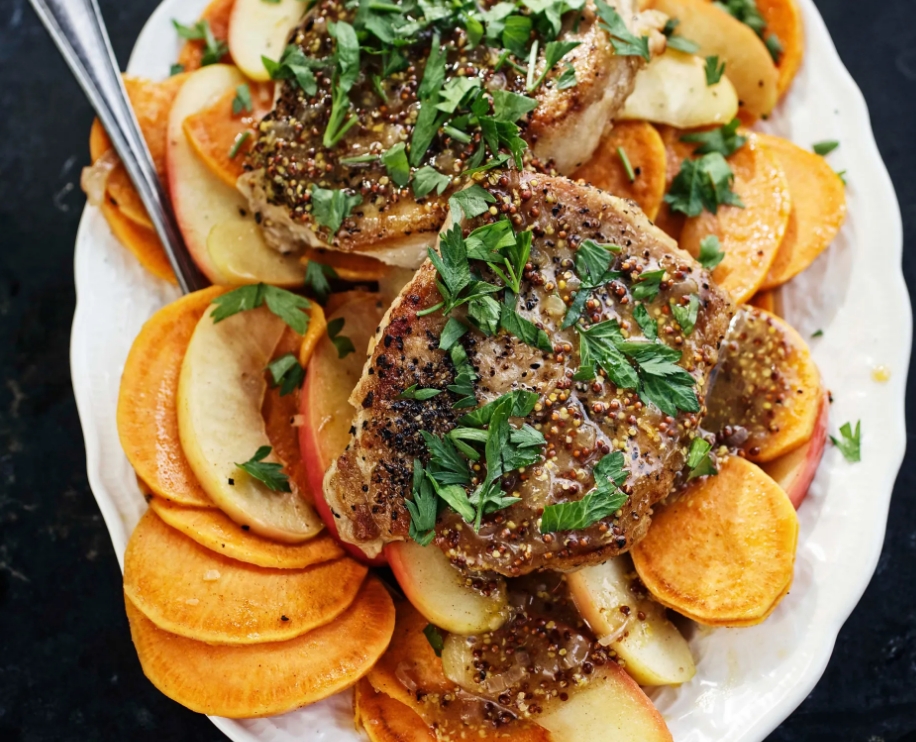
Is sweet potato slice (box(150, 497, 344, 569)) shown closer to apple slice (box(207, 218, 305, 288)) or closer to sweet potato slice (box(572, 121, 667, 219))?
apple slice (box(207, 218, 305, 288))

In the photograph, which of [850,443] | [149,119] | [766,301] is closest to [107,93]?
[149,119]

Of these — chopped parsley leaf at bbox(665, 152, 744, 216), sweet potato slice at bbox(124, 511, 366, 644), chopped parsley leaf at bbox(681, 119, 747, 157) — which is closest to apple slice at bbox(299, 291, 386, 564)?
sweet potato slice at bbox(124, 511, 366, 644)

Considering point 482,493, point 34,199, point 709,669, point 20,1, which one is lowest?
point 709,669

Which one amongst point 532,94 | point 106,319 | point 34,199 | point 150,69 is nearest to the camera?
point 532,94

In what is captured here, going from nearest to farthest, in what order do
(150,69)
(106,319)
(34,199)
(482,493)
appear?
(482,493), (106,319), (150,69), (34,199)

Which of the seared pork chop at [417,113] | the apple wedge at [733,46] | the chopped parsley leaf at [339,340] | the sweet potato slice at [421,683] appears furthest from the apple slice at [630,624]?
the apple wedge at [733,46]

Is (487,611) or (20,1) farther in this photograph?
(20,1)

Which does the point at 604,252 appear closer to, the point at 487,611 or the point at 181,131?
the point at 487,611

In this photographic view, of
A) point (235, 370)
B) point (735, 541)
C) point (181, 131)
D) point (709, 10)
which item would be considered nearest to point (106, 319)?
point (235, 370)

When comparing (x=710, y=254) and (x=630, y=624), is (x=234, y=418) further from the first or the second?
(x=710, y=254)
